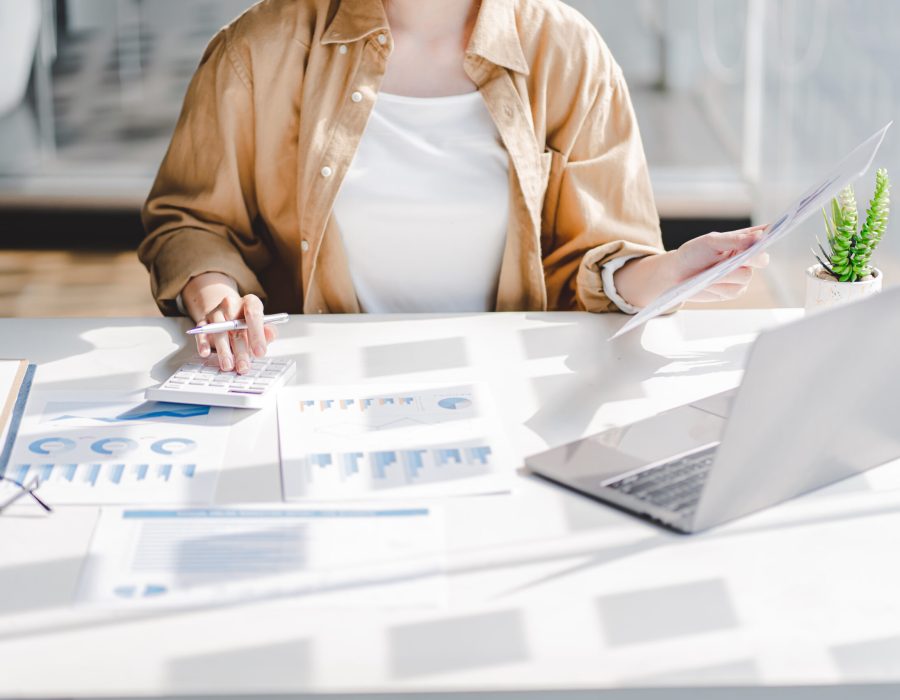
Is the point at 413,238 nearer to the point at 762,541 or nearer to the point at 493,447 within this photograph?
the point at 493,447

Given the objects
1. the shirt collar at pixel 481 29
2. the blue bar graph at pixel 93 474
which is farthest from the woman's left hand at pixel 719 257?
the blue bar graph at pixel 93 474

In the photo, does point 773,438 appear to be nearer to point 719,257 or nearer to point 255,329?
point 719,257

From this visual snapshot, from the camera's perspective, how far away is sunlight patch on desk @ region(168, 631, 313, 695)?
2.72 feet

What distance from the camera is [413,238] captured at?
1683 millimetres

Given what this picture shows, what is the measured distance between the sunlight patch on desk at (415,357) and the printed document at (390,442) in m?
0.06

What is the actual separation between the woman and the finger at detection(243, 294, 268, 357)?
0.21 meters

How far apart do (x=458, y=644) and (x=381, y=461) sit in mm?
299

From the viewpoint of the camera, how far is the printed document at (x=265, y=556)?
935mm

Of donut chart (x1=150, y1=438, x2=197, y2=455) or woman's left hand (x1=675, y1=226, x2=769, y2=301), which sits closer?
donut chart (x1=150, y1=438, x2=197, y2=455)

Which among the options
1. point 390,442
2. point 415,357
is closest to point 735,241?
point 415,357

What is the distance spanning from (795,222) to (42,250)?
3.10m

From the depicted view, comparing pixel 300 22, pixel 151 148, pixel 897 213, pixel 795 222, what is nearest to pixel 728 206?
pixel 897 213

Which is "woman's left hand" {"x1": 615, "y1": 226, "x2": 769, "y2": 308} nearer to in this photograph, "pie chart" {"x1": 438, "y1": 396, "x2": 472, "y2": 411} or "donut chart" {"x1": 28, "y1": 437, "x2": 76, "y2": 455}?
"pie chart" {"x1": 438, "y1": 396, "x2": 472, "y2": 411}

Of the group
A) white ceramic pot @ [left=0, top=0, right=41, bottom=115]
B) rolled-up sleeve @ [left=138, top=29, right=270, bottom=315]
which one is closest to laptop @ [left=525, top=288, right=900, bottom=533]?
rolled-up sleeve @ [left=138, top=29, right=270, bottom=315]
